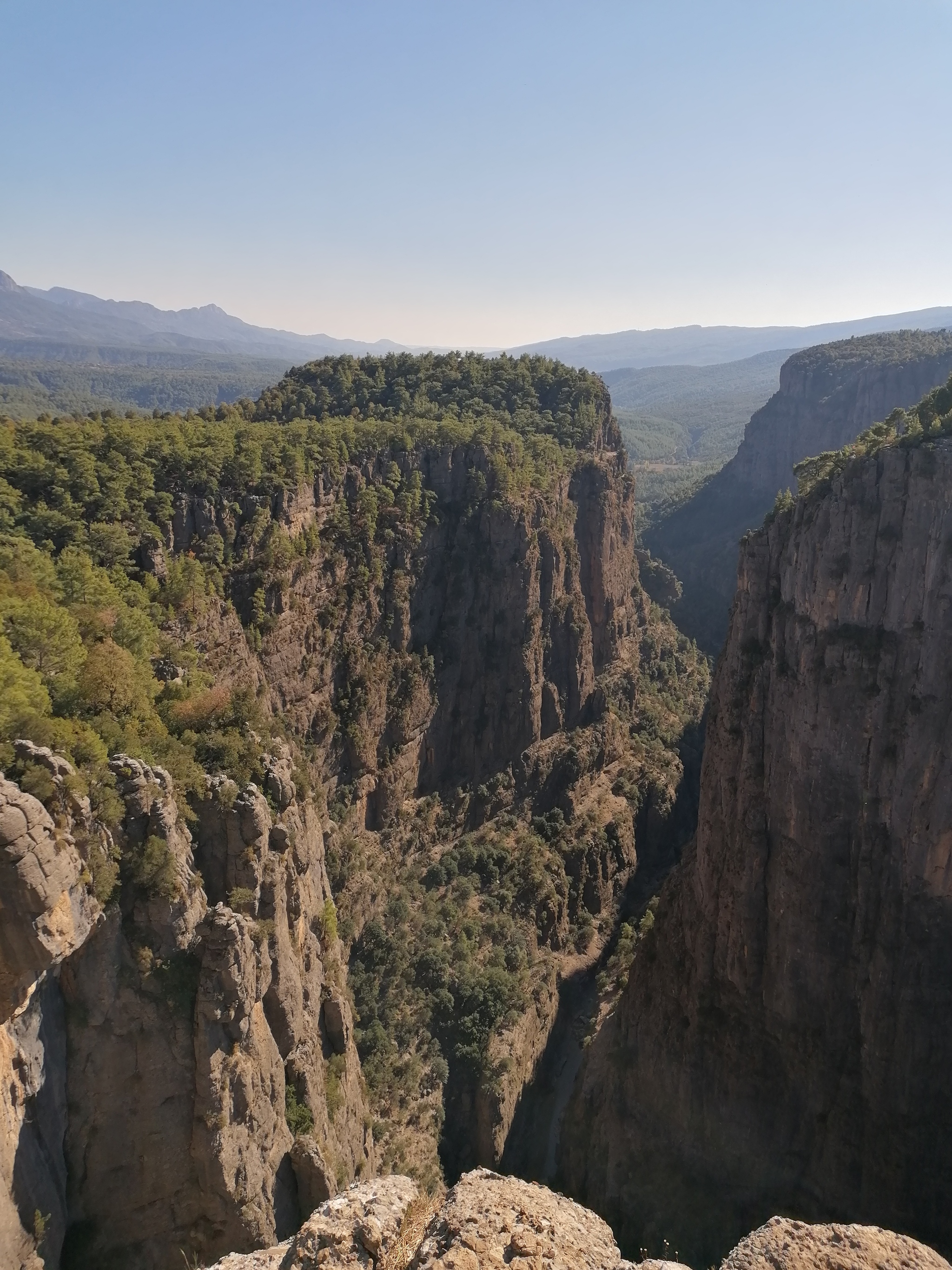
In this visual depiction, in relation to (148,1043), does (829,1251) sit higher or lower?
higher

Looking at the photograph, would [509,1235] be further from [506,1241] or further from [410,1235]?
[410,1235]

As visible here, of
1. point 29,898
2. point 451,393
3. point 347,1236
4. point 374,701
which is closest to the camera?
point 347,1236

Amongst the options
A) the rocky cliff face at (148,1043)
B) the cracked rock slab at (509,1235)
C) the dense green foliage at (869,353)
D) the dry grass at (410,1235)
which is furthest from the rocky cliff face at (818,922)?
the dense green foliage at (869,353)

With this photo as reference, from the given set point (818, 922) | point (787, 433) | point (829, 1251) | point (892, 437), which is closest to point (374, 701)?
point (818, 922)

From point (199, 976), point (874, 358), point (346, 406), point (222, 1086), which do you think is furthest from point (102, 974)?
point (874, 358)

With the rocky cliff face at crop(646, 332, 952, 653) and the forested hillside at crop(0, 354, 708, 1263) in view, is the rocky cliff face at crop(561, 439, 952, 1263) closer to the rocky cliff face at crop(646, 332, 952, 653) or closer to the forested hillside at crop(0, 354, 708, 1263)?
the forested hillside at crop(0, 354, 708, 1263)

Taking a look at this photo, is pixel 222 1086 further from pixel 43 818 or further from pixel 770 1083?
pixel 770 1083

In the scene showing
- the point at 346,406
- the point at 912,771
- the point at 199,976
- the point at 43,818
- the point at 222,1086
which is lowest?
the point at 222,1086
